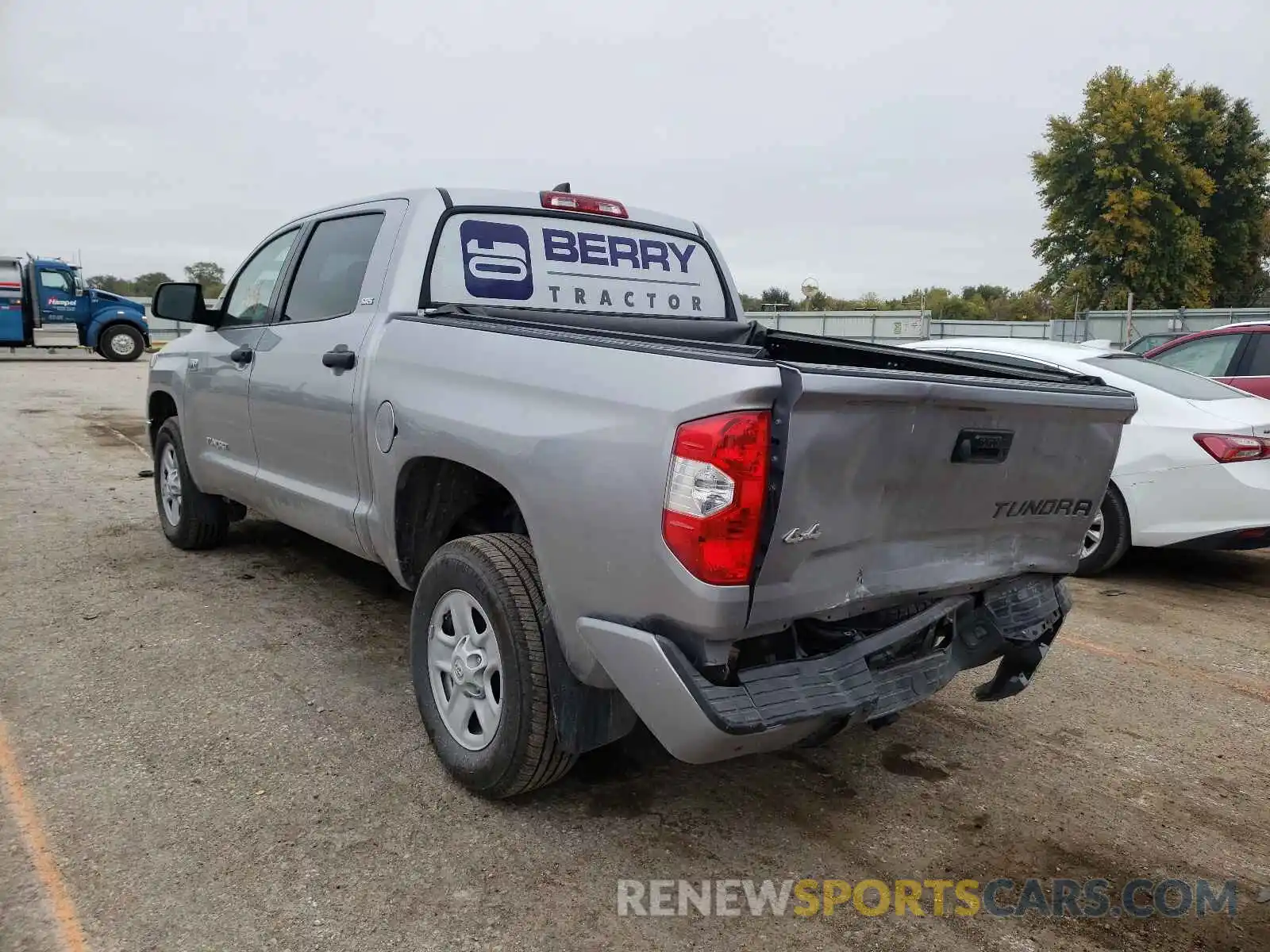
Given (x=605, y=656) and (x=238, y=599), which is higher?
(x=605, y=656)

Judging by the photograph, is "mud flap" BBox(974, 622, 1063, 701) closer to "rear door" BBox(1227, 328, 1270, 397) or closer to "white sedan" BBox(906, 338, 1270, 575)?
"white sedan" BBox(906, 338, 1270, 575)

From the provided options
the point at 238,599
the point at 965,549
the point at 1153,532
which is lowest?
the point at 238,599

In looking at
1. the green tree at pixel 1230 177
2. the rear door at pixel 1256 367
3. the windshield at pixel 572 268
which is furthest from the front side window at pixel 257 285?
the green tree at pixel 1230 177

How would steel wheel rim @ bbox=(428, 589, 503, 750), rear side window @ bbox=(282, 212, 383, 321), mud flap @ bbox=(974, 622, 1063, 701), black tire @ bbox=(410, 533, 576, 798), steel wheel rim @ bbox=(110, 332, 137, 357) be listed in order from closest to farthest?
black tire @ bbox=(410, 533, 576, 798) < steel wheel rim @ bbox=(428, 589, 503, 750) < mud flap @ bbox=(974, 622, 1063, 701) < rear side window @ bbox=(282, 212, 383, 321) < steel wheel rim @ bbox=(110, 332, 137, 357)

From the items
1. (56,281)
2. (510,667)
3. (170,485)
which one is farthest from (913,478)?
(56,281)

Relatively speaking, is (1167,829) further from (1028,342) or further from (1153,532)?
(1028,342)

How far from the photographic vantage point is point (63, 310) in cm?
2312

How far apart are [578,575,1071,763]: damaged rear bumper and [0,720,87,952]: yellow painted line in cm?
144

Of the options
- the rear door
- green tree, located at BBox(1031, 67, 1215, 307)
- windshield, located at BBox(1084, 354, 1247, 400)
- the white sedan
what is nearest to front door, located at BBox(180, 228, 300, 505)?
the white sedan

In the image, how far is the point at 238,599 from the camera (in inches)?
194

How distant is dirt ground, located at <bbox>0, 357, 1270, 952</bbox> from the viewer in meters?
2.46

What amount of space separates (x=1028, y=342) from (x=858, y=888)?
16.4ft

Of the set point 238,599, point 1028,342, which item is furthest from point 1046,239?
point 238,599

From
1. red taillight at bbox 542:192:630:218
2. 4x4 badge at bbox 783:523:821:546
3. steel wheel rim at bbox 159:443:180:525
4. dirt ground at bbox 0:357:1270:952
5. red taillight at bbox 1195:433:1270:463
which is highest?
red taillight at bbox 542:192:630:218
